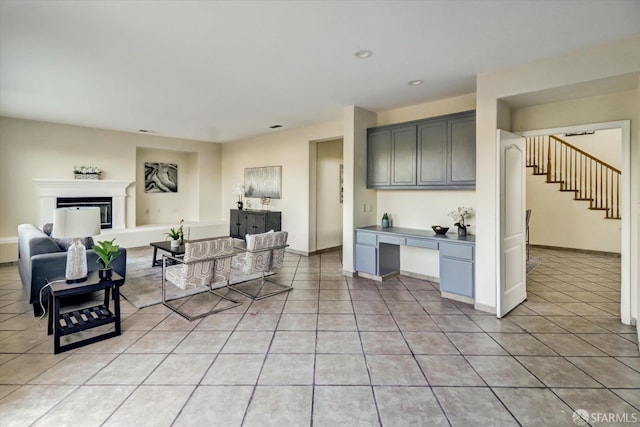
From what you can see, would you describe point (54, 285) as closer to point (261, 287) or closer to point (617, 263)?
point (261, 287)

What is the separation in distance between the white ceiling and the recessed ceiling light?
0.07m

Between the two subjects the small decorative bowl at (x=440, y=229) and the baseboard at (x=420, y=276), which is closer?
the small decorative bowl at (x=440, y=229)

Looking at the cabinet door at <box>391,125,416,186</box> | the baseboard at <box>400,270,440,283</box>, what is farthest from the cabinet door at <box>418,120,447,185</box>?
the baseboard at <box>400,270,440,283</box>

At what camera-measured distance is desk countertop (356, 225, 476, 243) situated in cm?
402

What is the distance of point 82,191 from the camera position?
671cm

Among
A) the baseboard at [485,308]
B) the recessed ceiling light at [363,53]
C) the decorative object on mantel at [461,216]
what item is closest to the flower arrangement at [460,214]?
the decorative object on mantel at [461,216]

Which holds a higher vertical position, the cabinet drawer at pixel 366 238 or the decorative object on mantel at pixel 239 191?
the decorative object on mantel at pixel 239 191

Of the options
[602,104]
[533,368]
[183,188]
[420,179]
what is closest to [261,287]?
[420,179]

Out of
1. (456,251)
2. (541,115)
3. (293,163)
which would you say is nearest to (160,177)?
(293,163)

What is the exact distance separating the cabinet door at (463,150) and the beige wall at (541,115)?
0.32m

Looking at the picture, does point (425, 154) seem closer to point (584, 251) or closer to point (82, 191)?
point (584, 251)

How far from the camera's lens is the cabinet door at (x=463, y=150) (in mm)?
3996

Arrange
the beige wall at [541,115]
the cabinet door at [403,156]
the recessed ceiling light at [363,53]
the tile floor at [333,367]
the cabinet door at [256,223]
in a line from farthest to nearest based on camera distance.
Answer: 1. the cabinet door at [256,223]
2. the cabinet door at [403,156]
3. the recessed ceiling light at [363,53]
4. the beige wall at [541,115]
5. the tile floor at [333,367]

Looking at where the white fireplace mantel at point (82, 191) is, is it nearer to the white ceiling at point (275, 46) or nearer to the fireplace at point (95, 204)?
the fireplace at point (95, 204)
